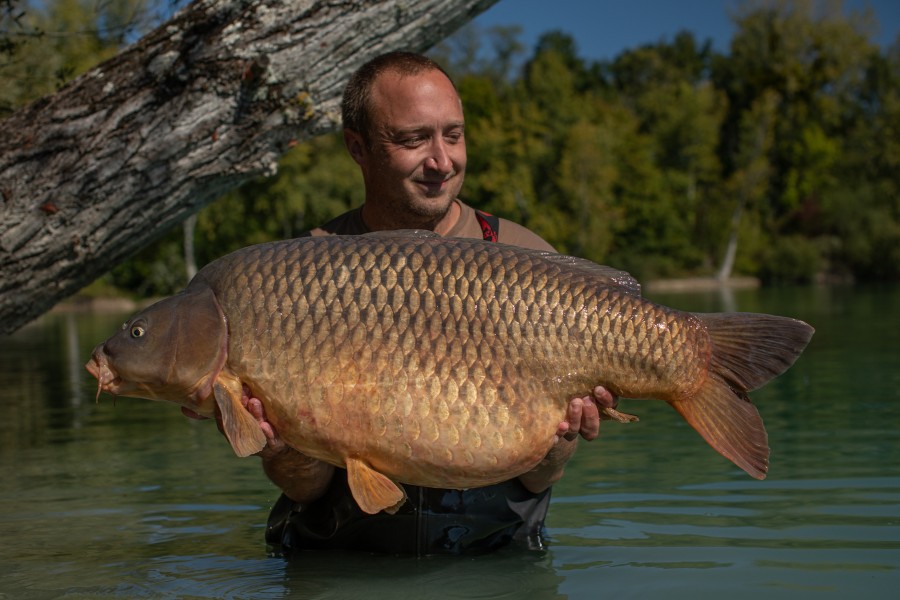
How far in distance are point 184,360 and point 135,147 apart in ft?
5.44

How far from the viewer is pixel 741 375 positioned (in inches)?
115

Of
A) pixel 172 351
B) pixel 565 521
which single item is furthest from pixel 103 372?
pixel 565 521

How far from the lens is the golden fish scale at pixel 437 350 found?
2.85 metres

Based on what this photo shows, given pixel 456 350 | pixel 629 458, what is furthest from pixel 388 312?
pixel 629 458

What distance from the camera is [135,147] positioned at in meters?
4.30

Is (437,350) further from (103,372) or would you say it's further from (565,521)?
(565,521)

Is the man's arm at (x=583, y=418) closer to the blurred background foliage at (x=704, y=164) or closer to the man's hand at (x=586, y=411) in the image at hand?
the man's hand at (x=586, y=411)

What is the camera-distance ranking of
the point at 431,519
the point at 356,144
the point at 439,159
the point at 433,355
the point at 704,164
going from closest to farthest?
the point at 433,355 < the point at 439,159 < the point at 431,519 < the point at 356,144 < the point at 704,164

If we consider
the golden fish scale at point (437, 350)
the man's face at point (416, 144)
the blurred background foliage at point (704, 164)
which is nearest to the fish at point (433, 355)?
the golden fish scale at point (437, 350)

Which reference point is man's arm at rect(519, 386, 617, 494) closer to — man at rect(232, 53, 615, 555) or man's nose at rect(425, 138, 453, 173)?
man at rect(232, 53, 615, 555)

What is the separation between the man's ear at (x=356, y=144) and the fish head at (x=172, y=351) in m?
1.00

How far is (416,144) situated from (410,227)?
0.97 feet

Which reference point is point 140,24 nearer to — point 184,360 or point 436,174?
point 436,174

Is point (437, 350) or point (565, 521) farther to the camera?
point (565, 521)
